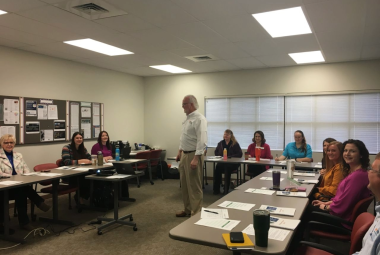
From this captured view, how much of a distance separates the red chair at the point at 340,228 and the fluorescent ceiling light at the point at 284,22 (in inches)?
84.3

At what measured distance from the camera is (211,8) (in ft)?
10.3

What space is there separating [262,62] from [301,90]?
3.71ft

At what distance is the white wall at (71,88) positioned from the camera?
481 cm

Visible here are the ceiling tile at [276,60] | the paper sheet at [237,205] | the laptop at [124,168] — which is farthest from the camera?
the ceiling tile at [276,60]

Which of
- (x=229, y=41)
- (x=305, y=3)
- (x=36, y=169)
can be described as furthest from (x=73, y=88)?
(x=305, y=3)

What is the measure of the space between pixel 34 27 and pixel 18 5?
2.46 ft

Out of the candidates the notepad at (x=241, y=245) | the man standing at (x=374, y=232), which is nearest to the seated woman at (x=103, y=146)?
the notepad at (x=241, y=245)

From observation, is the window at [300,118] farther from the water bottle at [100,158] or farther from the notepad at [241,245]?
the notepad at [241,245]

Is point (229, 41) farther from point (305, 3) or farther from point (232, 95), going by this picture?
point (232, 95)

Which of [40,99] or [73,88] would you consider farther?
[73,88]

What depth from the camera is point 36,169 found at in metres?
4.16

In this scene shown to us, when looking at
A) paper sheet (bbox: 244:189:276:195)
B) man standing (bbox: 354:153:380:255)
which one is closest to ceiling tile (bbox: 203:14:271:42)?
paper sheet (bbox: 244:189:276:195)

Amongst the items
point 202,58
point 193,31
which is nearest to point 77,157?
point 193,31

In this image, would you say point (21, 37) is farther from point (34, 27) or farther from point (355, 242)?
point (355, 242)
